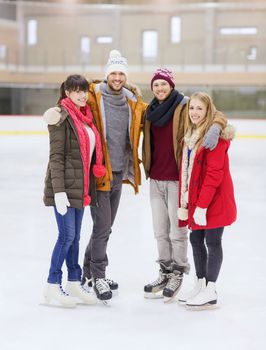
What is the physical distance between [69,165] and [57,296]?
2.13 feet

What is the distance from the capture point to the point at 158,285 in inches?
126

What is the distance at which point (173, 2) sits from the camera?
1877 cm

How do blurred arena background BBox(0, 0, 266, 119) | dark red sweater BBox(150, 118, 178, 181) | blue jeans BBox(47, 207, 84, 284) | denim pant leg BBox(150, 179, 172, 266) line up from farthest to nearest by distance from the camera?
blurred arena background BBox(0, 0, 266, 119) < denim pant leg BBox(150, 179, 172, 266) < dark red sweater BBox(150, 118, 178, 181) < blue jeans BBox(47, 207, 84, 284)

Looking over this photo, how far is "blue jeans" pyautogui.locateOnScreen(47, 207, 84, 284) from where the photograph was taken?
2930 mm

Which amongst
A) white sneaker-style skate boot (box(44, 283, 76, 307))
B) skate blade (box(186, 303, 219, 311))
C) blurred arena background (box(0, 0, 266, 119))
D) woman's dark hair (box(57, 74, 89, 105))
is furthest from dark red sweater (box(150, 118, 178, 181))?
blurred arena background (box(0, 0, 266, 119))

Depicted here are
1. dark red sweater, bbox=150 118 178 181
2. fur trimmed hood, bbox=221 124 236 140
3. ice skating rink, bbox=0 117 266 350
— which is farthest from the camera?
dark red sweater, bbox=150 118 178 181

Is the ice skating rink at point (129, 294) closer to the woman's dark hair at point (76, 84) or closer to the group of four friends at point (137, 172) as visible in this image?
the group of four friends at point (137, 172)

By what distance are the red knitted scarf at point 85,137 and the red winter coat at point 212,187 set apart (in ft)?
1.50

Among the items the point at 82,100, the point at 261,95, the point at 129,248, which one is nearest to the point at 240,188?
the point at 129,248

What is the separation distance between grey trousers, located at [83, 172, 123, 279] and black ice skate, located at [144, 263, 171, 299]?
0.81 feet

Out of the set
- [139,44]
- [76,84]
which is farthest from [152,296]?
[139,44]

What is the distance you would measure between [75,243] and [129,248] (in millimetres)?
1075

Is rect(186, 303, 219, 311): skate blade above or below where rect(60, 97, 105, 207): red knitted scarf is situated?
below

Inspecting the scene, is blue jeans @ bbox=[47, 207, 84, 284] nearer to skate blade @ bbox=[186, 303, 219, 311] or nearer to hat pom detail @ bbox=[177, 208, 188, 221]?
hat pom detail @ bbox=[177, 208, 188, 221]
